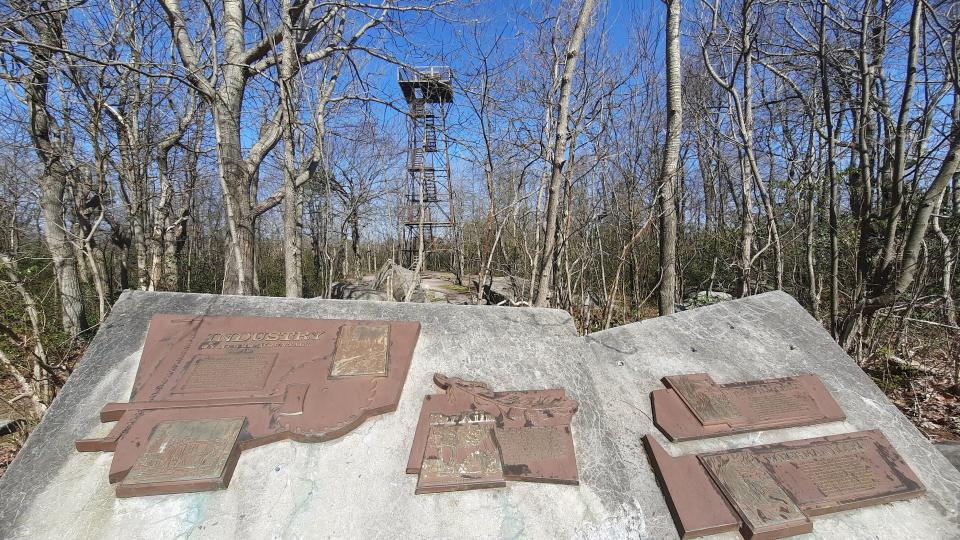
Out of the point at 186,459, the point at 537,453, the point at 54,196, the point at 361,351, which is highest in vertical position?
the point at 54,196

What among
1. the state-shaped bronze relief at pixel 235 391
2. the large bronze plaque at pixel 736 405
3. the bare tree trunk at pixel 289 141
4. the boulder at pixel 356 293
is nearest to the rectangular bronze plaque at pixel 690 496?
the large bronze plaque at pixel 736 405

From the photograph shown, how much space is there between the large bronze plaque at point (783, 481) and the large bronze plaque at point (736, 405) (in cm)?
12

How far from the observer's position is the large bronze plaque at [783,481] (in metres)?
1.66

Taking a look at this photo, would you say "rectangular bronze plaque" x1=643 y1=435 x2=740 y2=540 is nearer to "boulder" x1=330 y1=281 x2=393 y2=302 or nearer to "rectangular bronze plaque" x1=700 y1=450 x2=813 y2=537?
"rectangular bronze plaque" x1=700 y1=450 x2=813 y2=537

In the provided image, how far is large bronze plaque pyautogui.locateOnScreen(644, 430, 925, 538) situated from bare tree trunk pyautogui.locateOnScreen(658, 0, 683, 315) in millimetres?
2108

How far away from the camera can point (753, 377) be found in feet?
8.09

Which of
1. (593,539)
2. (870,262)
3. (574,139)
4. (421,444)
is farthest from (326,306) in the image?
(870,262)

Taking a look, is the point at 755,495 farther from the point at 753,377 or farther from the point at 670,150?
the point at 670,150

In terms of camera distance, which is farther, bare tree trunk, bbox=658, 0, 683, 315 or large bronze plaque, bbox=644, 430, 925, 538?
bare tree trunk, bbox=658, 0, 683, 315

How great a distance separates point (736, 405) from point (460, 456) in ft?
5.17

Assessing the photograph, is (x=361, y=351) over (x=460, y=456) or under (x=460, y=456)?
over

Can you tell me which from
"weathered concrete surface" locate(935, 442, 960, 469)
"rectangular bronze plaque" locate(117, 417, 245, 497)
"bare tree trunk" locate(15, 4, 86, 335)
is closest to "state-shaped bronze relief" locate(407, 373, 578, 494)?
"rectangular bronze plaque" locate(117, 417, 245, 497)

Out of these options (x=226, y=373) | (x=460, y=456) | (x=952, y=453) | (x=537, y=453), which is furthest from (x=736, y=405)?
(x=226, y=373)

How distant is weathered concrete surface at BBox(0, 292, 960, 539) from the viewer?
1607 mm
